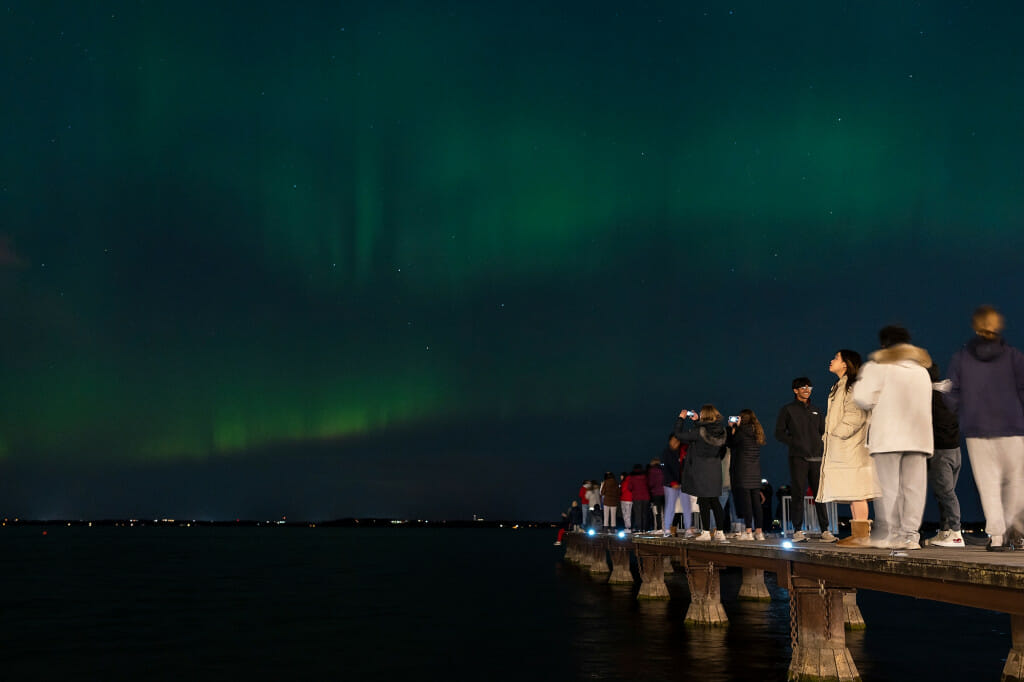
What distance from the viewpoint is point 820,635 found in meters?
14.3

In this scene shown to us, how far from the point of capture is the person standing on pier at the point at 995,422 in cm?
1125

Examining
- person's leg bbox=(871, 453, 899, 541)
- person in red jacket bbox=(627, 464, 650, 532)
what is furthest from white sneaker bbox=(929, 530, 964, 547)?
person in red jacket bbox=(627, 464, 650, 532)

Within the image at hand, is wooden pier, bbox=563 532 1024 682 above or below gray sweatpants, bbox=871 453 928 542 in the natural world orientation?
below

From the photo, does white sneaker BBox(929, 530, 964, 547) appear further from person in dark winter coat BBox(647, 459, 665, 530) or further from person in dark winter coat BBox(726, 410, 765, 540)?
person in dark winter coat BBox(647, 459, 665, 530)

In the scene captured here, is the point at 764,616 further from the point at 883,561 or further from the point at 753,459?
the point at 883,561

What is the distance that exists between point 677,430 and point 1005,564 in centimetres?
1090

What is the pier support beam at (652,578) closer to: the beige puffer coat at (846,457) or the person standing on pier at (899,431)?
the beige puffer coat at (846,457)

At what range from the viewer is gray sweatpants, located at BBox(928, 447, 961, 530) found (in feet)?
47.3

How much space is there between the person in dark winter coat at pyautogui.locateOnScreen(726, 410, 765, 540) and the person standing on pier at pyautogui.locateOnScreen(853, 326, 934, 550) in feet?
28.3

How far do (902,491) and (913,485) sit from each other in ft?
0.53

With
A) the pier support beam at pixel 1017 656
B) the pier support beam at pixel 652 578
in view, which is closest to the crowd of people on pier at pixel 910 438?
the pier support beam at pixel 1017 656

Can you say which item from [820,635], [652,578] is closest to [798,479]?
[820,635]

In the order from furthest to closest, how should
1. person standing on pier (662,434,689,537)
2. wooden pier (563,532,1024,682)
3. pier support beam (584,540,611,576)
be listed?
pier support beam (584,540,611,576), person standing on pier (662,434,689,537), wooden pier (563,532,1024,682)

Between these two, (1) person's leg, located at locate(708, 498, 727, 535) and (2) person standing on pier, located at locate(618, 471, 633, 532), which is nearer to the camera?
(1) person's leg, located at locate(708, 498, 727, 535)
